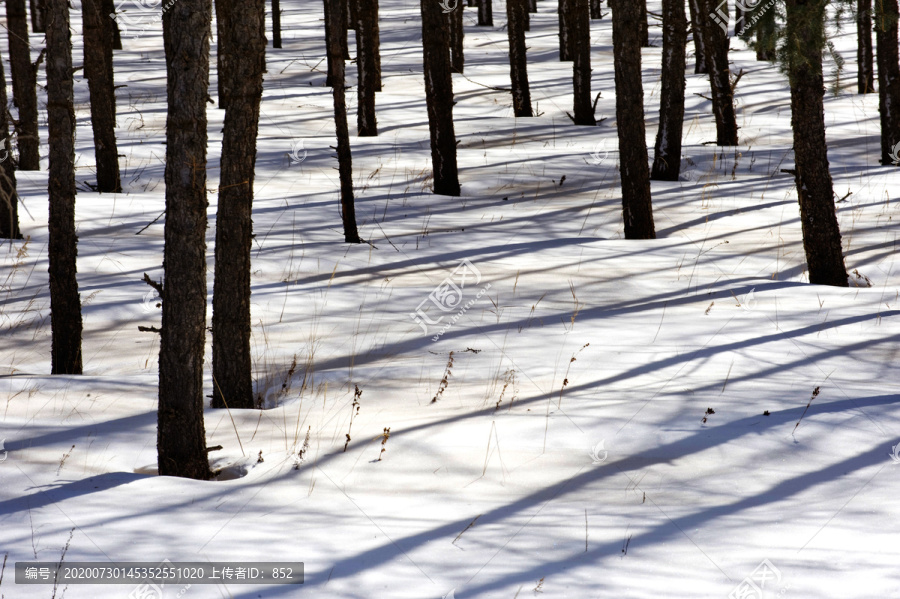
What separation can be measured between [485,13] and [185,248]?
3422 cm

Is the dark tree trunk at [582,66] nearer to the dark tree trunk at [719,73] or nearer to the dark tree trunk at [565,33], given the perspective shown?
the dark tree trunk at [719,73]

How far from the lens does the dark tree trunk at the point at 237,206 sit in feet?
15.8

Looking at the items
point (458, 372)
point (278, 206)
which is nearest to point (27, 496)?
point (458, 372)

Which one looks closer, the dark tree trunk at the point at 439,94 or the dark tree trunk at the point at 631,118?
the dark tree trunk at the point at 631,118

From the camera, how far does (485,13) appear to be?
35.1m

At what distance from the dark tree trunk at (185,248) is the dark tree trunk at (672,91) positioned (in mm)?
9558

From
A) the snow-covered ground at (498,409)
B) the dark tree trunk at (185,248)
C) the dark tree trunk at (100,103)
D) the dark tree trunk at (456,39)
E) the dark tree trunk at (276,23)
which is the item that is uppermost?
the dark tree trunk at (276,23)

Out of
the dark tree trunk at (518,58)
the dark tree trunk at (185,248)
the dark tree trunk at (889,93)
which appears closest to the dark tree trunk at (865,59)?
the dark tree trunk at (889,93)

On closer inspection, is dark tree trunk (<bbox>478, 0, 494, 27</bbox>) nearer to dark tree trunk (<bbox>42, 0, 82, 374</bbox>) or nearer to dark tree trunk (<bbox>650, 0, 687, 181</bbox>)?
dark tree trunk (<bbox>650, 0, 687, 181</bbox>)

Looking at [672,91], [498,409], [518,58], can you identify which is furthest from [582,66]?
[498,409]

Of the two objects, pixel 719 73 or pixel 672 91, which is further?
pixel 719 73

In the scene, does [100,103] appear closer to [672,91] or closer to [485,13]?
[672,91]

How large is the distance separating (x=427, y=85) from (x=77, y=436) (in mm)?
8114

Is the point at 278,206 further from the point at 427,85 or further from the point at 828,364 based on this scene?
the point at 828,364
